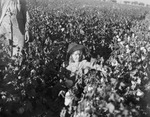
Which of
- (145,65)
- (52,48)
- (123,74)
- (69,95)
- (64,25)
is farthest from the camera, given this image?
(64,25)

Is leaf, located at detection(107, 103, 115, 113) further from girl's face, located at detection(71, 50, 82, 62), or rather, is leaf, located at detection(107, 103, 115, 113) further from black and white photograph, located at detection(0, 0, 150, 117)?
girl's face, located at detection(71, 50, 82, 62)

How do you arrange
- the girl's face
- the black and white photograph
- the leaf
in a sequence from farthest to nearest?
1. the girl's face
2. the black and white photograph
3. the leaf

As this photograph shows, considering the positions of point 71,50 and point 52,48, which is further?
point 52,48

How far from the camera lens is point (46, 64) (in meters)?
4.18

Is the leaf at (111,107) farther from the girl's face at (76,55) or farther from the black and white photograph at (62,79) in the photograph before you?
the girl's face at (76,55)

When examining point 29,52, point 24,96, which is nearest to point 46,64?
point 29,52

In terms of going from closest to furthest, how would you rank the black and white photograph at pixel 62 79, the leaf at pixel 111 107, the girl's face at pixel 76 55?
the leaf at pixel 111 107, the black and white photograph at pixel 62 79, the girl's face at pixel 76 55

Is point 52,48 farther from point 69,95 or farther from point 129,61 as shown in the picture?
point 69,95

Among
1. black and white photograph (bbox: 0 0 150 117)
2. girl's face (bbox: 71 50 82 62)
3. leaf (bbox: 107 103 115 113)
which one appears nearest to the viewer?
leaf (bbox: 107 103 115 113)

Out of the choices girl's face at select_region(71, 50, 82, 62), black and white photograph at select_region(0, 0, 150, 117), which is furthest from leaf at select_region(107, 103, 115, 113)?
girl's face at select_region(71, 50, 82, 62)

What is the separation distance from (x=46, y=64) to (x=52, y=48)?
0.61 metres

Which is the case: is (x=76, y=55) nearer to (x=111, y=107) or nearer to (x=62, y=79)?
(x=62, y=79)

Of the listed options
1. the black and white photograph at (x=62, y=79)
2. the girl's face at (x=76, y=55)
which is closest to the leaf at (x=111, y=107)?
the black and white photograph at (x=62, y=79)

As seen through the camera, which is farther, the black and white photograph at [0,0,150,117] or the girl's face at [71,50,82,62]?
the girl's face at [71,50,82,62]
